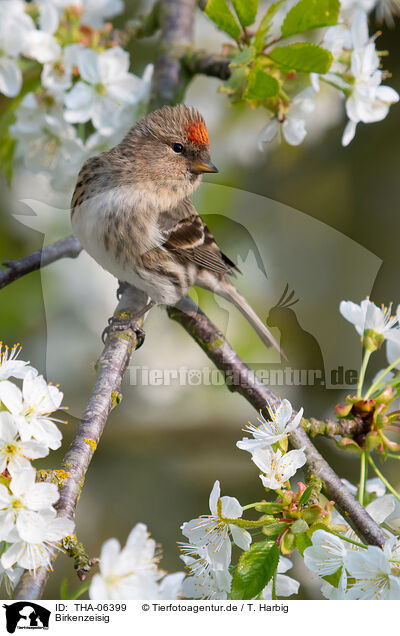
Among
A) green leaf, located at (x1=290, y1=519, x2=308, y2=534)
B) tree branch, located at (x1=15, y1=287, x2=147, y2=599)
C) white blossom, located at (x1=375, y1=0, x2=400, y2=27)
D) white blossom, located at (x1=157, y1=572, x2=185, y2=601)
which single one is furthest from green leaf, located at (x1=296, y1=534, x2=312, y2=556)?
white blossom, located at (x1=375, y1=0, x2=400, y2=27)

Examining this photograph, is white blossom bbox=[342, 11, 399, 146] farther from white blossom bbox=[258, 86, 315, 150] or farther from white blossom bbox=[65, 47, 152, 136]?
white blossom bbox=[65, 47, 152, 136]

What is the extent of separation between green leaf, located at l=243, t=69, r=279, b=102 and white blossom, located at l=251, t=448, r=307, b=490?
49cm

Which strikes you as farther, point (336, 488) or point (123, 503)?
point (123, 503)

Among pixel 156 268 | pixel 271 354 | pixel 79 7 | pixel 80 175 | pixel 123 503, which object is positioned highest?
pixel 79 7

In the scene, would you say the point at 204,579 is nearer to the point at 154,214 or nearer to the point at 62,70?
the point at 154,214

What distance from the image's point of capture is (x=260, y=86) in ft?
2.86

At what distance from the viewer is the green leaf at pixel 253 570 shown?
2.04ft

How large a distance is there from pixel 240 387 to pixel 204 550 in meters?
0.27

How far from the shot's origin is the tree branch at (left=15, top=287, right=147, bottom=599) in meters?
0.55

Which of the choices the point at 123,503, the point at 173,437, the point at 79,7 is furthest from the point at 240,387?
the point at 123,503

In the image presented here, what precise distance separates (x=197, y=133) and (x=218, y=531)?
61 cm

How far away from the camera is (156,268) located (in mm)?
1079

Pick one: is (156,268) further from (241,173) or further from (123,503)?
(123,503)

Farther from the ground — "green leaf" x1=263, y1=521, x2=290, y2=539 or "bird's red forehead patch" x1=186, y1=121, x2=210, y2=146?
"bird's red forehead patch" x1=186, y1=121, x2=210, y2=146
